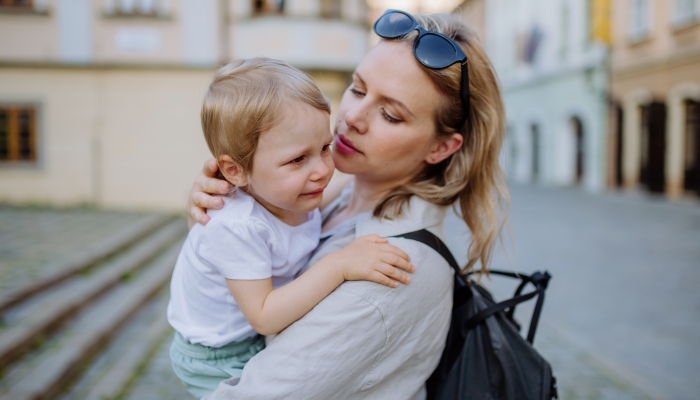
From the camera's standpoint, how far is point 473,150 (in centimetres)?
180

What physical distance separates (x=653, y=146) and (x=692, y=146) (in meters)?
1.75

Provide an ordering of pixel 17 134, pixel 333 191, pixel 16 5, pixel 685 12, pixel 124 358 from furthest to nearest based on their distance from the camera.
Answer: pixel 685 12, pixel 17 134, pixel 16 5, pixel 124 358, pixel 333 191

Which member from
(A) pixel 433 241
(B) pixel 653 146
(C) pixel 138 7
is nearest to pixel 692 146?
(B) pixel 653 146

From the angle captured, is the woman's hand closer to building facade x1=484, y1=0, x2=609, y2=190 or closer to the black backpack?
the black backpack

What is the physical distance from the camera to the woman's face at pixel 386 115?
1.63 metres

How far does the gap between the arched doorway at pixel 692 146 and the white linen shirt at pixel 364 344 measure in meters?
15.9

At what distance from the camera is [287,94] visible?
141cm

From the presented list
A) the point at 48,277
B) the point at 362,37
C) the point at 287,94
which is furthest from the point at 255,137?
the point at 362,37

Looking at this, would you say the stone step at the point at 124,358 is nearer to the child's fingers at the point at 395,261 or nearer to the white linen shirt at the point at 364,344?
the white linen shirt at the point at 364,344

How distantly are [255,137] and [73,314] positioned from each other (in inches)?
186

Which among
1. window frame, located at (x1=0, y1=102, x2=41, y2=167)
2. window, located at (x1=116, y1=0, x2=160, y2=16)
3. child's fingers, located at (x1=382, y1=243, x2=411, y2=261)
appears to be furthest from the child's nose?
window frame, located at (x1=0, y1=102, x2=41, y2=167)

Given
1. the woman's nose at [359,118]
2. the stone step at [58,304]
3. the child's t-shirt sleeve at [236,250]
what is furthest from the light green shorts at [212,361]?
the stone step at [58,304]

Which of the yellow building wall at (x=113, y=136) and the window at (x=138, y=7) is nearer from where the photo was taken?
the window at (x=138, y=7)

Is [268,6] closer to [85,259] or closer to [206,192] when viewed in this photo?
[85,259]
